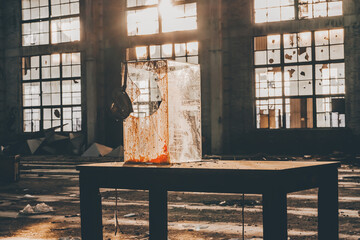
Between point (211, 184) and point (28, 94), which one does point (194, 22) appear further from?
point (211, 184)

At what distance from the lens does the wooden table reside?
1.98 meters

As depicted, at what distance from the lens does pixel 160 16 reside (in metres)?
19.2

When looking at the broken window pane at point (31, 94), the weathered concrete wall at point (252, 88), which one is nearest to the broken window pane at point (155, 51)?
the weathered concrete wall at point (252, 88)

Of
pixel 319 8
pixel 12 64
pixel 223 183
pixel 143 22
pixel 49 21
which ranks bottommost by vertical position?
pixel 223 183

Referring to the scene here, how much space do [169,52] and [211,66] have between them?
8.11 ft

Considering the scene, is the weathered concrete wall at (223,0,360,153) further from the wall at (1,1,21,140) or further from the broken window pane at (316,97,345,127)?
the wall at (1,1,21,140)

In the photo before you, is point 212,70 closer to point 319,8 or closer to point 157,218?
point 319,8

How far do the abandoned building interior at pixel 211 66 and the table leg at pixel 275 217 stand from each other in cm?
1245

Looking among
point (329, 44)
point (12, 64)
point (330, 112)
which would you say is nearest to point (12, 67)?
point (12, 64)

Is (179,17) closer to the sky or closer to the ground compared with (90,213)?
closer to the sky

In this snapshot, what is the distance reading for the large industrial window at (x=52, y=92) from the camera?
2072cm

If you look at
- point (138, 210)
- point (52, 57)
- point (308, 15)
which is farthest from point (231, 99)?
point (138, 210)

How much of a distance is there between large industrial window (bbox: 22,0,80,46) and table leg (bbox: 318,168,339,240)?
778 inches

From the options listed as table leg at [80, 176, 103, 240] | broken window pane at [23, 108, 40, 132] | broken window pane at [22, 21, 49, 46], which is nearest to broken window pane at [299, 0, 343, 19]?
broken window pane at [22, 21, 49, 46]
